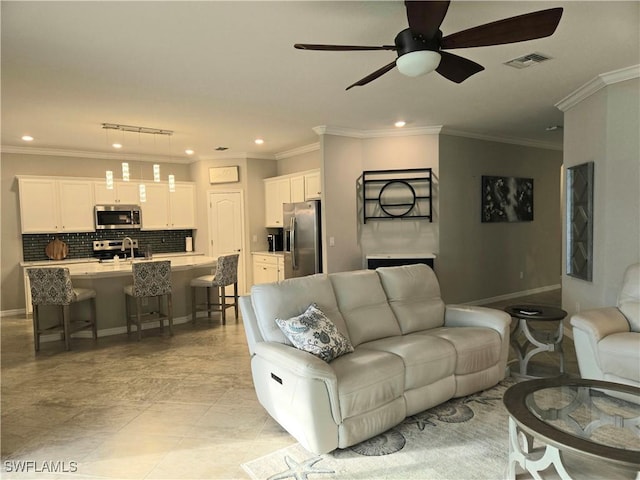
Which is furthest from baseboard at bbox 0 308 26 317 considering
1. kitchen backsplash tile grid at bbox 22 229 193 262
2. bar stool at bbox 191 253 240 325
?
bar stool at bbox 191 253 240 325

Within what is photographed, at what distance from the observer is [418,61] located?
2371 millimetres

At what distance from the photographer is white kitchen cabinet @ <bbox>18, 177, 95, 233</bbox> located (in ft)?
21.7

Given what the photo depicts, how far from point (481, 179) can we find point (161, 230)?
5954mm

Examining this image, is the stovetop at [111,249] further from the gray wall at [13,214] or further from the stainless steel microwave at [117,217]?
the gray wall at [13,214]

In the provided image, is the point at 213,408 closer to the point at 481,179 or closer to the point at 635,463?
the point at 635,463

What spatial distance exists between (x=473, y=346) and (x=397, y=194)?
321 centimetres

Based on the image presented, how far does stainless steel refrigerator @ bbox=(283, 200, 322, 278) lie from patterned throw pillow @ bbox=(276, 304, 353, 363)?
10.6 ft

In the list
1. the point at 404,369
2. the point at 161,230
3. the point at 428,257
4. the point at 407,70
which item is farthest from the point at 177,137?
the point at 404,369

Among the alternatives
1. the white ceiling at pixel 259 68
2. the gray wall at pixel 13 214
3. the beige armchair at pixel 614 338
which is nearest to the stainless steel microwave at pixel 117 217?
the gray wall at pixel 13 214

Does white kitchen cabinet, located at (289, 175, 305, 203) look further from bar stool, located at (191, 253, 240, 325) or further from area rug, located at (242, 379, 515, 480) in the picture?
area rug, located at (242, 379, 515, 480)

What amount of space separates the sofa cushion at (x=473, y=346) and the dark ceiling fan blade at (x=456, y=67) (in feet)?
6.27

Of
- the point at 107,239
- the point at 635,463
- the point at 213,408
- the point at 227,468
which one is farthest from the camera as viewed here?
the point at 107,239

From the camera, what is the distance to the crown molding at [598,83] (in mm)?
3725

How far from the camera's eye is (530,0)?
2508 mm
